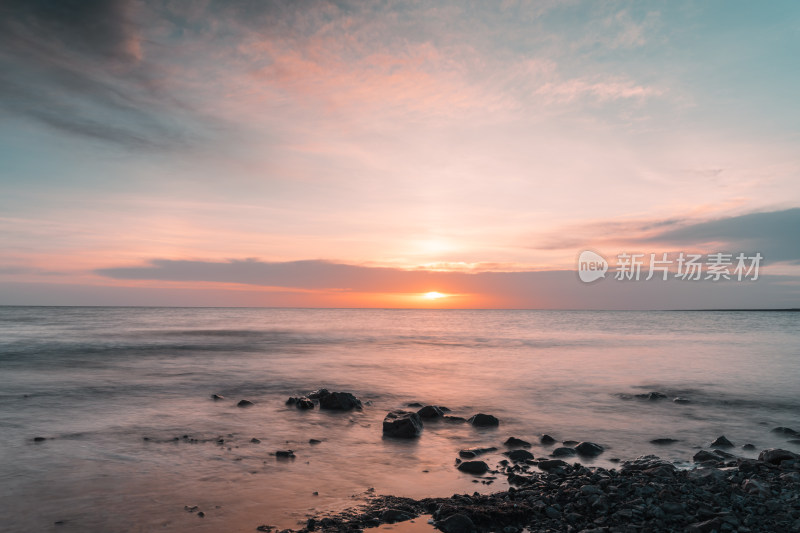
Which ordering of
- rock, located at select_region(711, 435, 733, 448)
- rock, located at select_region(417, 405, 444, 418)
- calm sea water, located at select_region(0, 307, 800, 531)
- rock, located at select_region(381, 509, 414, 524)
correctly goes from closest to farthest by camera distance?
rock, located at select_region(381, 509, 414, 524) → calm sea water, located at select_region(0, 307, 800, 531) → rock, located at select_region(711, 435, 733, 448) → rock, located at select_region(417, 405, 444, 418)

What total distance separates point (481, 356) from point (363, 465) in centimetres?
2848

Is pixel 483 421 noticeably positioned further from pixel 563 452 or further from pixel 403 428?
pixel 563 452

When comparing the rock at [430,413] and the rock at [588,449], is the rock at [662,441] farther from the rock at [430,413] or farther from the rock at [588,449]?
the rock at [430,413]

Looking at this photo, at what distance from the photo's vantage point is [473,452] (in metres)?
11.2

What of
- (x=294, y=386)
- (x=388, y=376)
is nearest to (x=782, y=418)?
(x=388, y=376)

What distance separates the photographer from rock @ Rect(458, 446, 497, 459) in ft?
36.2

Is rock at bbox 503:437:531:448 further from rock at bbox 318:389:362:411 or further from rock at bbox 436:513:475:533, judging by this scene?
rock at bbox 318:389:362:411

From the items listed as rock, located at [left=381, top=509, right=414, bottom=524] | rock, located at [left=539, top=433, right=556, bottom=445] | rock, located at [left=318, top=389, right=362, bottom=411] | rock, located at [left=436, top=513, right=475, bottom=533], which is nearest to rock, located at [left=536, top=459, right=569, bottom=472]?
rock, located at [left=539, top=433, right=556, bottom=445]

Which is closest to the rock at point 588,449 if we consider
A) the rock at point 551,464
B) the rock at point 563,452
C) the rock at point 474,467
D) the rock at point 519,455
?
the rock at point 563,452

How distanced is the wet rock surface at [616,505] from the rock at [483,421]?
5.20 meters

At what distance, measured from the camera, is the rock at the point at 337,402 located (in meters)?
16.4

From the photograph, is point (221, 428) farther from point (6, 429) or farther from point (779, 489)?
point (779, 489)

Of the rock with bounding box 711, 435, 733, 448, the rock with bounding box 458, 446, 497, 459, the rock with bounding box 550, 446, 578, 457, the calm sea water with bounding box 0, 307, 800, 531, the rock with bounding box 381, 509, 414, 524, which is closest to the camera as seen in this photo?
the rock with bounding box 381, 509, 414, 524

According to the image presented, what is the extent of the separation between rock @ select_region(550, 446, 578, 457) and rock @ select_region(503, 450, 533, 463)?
656 mm
